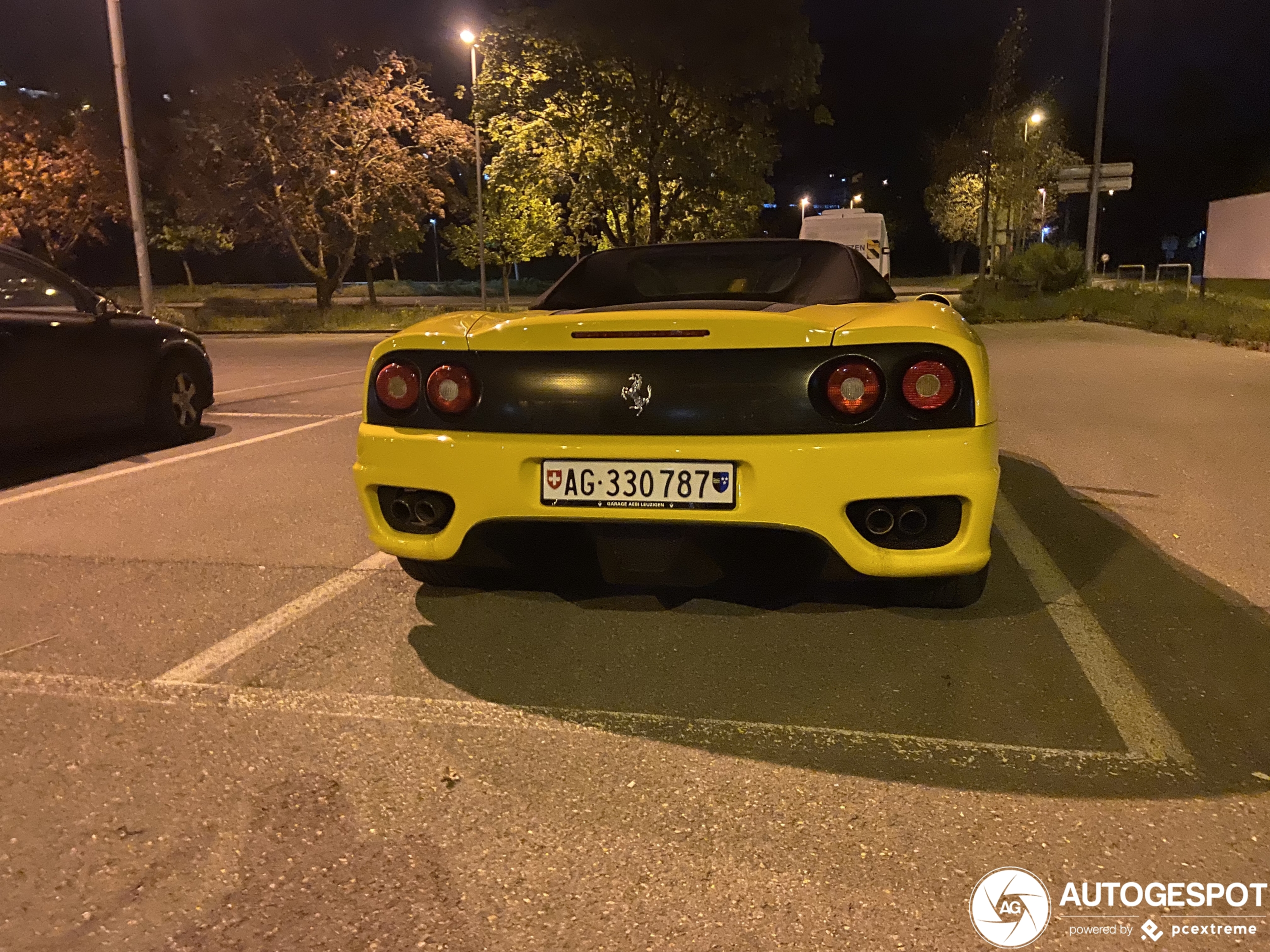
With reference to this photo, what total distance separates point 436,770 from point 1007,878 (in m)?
1.34

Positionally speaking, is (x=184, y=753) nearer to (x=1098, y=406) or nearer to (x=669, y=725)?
(x=669, y=725)

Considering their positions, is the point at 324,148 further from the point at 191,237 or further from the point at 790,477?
the point at 790,477

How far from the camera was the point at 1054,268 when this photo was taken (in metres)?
27.7

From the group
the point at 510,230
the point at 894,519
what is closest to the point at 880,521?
the point at 894,519

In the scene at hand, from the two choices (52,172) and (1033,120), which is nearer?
(52,172)

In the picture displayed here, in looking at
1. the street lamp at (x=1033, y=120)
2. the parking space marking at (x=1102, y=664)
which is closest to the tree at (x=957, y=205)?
the street lamp at (x=1033, y=120)

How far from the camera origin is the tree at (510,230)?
3056 cm

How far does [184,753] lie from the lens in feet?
8.28

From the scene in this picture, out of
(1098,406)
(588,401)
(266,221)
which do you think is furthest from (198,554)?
(266,221)

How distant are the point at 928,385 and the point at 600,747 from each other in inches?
55.5

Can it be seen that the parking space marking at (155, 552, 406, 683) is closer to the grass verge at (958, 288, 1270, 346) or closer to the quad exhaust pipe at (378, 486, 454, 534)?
the quad exhaust pipe at (378, 486, 454, 534)

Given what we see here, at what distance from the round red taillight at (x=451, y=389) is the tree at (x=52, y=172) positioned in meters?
32.2

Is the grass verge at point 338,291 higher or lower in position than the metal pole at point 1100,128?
lower

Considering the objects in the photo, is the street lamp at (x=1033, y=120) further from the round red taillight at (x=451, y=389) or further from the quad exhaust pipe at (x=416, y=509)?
the quad exhaust pipe at (x=416, y=509)
